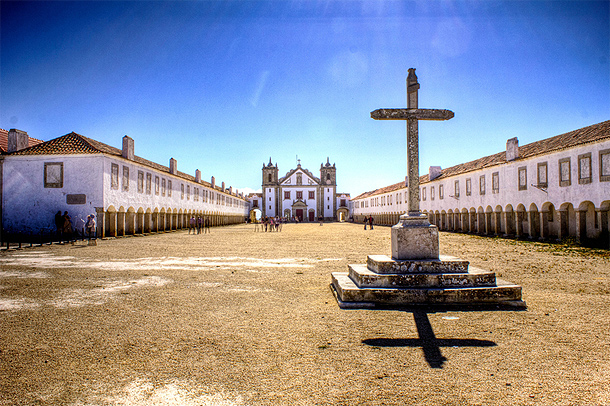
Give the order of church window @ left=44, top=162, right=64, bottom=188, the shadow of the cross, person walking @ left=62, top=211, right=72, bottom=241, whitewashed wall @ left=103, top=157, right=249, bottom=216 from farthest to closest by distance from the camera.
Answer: whitewashed wall @ left=103, top=157, right=249, bottom=216
church window @ left=44, top=162, right=64, bottom=188
person walking @ left=62, top=211, right=72, bottom=241
the shadow of the cross

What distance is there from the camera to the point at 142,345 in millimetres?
3557

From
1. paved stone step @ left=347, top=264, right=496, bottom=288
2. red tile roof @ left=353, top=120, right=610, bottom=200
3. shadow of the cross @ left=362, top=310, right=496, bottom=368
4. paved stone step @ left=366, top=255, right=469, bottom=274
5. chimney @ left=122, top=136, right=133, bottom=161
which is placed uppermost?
Answer: chimney @ left=122, top=136, right=133, bottom=161

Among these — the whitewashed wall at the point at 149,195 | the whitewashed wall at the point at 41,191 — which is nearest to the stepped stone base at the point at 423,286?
the whitewashed wall at the point at 41,191

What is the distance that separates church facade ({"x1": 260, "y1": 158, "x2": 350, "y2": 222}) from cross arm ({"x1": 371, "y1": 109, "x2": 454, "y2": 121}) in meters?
62.7

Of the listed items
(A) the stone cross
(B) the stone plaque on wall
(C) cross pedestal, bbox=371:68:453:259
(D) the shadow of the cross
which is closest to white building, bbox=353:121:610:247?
(A) the stone cross

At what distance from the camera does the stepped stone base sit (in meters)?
5.00

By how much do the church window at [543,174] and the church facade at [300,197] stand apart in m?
50.4

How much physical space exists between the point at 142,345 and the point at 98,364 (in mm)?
471

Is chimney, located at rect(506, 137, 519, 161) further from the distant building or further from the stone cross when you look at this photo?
the distant building

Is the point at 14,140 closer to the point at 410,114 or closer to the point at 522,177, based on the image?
the point at 410,114

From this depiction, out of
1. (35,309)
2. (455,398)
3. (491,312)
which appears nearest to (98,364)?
(35,309)

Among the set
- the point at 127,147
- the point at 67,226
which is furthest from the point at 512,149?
the point at 67,226

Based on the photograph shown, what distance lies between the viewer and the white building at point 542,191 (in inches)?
631

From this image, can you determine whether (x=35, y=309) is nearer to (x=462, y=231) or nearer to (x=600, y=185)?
(x=600, y=185)
